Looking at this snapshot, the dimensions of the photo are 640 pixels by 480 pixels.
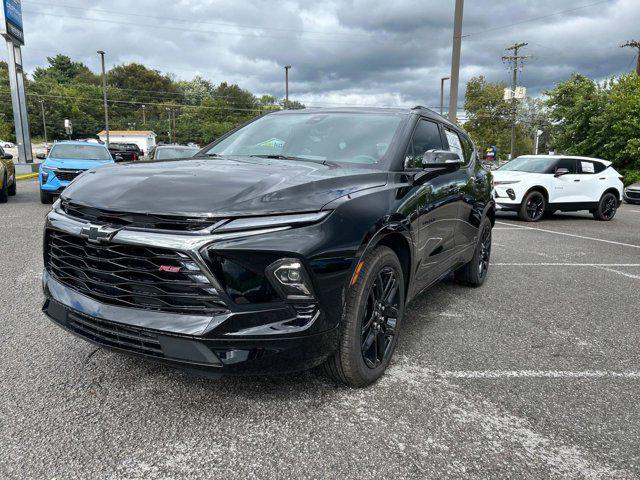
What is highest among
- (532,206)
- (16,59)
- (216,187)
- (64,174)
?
(16,59)

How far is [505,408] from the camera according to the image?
266 cm

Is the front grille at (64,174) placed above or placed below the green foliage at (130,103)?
below

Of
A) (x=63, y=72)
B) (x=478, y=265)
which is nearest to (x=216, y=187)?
(x=478, y=265)

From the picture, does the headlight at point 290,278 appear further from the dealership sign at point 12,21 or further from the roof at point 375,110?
the dealership sign at point 12,21

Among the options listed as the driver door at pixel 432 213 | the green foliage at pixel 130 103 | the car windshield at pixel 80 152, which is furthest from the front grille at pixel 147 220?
the green foliage at pixel 130 103

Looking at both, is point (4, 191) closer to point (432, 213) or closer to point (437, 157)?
point (432, 213)

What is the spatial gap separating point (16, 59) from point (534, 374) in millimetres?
28333

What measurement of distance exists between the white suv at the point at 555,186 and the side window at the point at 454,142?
758 cm

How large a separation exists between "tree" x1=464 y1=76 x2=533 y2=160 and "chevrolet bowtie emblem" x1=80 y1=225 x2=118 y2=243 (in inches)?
2354

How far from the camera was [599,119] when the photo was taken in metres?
23.9

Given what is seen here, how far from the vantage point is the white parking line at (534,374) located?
10.0ft

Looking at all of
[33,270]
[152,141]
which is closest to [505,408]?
[33,270]

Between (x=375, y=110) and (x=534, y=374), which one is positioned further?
(x=375, y=110)

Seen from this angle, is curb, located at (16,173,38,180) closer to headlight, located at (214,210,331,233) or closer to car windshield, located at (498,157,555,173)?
car windshield, located at (498,157,555,173)
